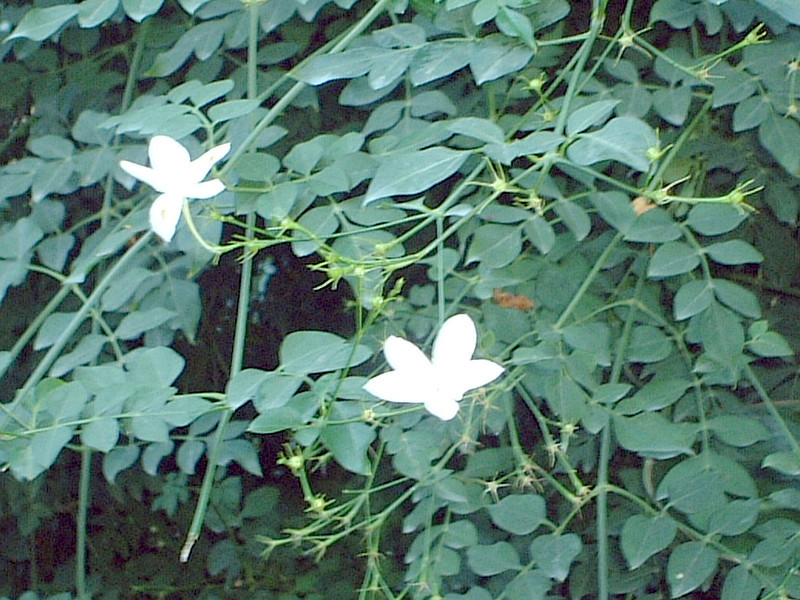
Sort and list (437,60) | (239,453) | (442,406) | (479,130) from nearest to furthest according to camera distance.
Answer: (442,406)
(479,130)
(437,60)
(239,453)

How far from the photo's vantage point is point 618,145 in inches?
32.9

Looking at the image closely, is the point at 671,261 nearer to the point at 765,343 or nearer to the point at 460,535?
the point at 765,343

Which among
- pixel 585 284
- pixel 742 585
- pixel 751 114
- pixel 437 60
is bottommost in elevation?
pixel 742 585

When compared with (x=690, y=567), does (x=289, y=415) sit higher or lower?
higher

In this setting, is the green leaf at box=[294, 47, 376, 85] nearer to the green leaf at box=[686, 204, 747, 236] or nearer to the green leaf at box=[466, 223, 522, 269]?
the green leaf at box=[466, 223, 522, 269]

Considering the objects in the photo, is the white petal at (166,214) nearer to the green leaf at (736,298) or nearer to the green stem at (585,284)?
the green stem at (585,284)

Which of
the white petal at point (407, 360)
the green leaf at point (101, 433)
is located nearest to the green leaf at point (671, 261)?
the white petal at point (407, 360)

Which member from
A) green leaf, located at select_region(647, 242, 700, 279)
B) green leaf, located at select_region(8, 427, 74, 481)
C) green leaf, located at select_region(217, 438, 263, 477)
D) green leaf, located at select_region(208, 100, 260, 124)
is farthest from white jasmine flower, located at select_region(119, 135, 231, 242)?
green leaf, located at select_region(647, 242, 700, 279)

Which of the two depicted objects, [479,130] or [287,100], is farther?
[287,100]

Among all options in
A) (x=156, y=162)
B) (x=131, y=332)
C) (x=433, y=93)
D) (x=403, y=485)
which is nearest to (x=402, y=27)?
(x=433, y=93)

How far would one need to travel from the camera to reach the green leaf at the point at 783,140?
102cm

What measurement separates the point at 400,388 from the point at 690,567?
0.38 m

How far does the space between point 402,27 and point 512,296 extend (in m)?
0.32


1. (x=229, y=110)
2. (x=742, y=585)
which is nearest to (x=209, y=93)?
(x=229, y=110)
